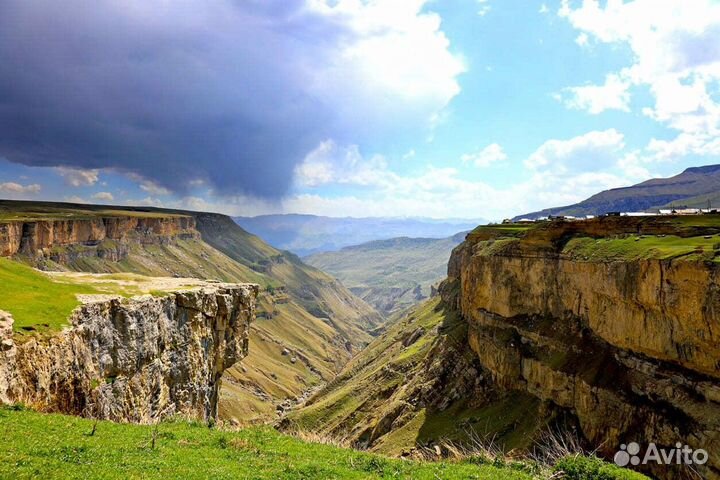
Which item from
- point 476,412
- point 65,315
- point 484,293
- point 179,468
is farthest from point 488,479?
point 484,293

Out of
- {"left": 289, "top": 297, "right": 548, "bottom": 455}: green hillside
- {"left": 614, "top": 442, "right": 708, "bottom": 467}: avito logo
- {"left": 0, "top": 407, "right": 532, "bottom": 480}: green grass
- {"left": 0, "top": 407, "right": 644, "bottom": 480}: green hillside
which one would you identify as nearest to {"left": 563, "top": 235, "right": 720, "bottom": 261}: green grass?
{"left": 614, "top": 442, "right": 708, "bottom": 467}: avito logo

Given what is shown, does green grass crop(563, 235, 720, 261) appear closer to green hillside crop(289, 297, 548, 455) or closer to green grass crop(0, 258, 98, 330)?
green hillside crop(289, 297, 548, 455)

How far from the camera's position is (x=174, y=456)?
23188 millimetres

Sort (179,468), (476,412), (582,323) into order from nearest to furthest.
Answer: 1. (179,468)
2. (582,323)
3. (476,412)

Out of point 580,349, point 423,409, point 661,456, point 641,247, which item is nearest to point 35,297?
point 661,456

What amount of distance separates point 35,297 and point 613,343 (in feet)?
203

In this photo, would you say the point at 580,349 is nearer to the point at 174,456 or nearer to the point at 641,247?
the point at 641,247

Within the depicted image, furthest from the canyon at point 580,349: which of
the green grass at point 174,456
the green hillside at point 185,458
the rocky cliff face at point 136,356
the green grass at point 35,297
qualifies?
the green grass at point 35,297

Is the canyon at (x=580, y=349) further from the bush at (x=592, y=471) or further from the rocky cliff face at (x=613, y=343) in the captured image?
the bush at (x=592, y=471)

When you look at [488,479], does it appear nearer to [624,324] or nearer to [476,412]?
[624,324]

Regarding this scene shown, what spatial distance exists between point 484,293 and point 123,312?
62.9 meters

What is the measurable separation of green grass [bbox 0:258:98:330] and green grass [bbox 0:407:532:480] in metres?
10.1

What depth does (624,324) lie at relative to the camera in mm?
49969

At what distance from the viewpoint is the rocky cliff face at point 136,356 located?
3147cm
